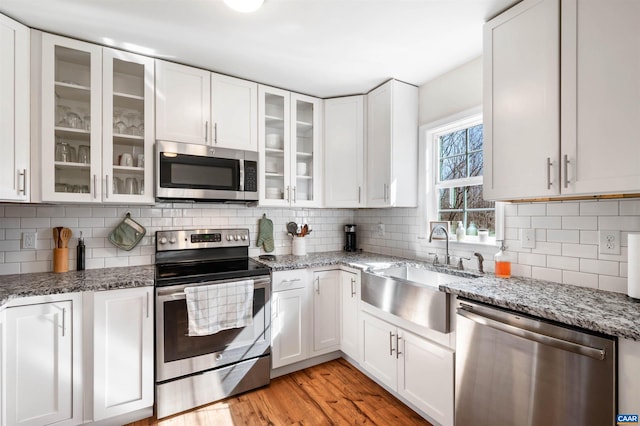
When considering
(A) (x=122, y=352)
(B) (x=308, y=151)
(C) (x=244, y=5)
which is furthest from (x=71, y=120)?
(B) (x=308, y=151)

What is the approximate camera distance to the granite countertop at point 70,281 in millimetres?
1672

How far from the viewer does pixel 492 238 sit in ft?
7.25

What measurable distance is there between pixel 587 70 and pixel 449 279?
4.63 ft

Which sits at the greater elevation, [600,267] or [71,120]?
[71,120]

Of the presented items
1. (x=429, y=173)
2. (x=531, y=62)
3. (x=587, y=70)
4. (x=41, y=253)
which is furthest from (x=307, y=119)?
(x=41, y=253)

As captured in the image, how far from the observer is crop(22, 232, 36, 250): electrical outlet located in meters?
2.10

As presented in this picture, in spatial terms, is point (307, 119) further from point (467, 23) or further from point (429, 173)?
point (467, 23)

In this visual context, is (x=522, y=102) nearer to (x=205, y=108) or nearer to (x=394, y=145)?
(x=394, y=145)

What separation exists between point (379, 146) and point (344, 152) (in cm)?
38

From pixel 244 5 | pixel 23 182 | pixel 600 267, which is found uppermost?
pixel 244 5

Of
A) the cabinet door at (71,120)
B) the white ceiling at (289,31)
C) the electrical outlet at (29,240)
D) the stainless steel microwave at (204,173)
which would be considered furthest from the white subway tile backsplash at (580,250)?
the electrical outlet at (29,240)

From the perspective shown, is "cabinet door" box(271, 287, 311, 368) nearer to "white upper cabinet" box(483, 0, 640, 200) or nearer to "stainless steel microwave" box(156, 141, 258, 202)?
"stainless steel microwave" box(156, 141, 258, 202)

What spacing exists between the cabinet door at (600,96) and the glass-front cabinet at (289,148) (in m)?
1.96

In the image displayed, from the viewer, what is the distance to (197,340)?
2074 mm
